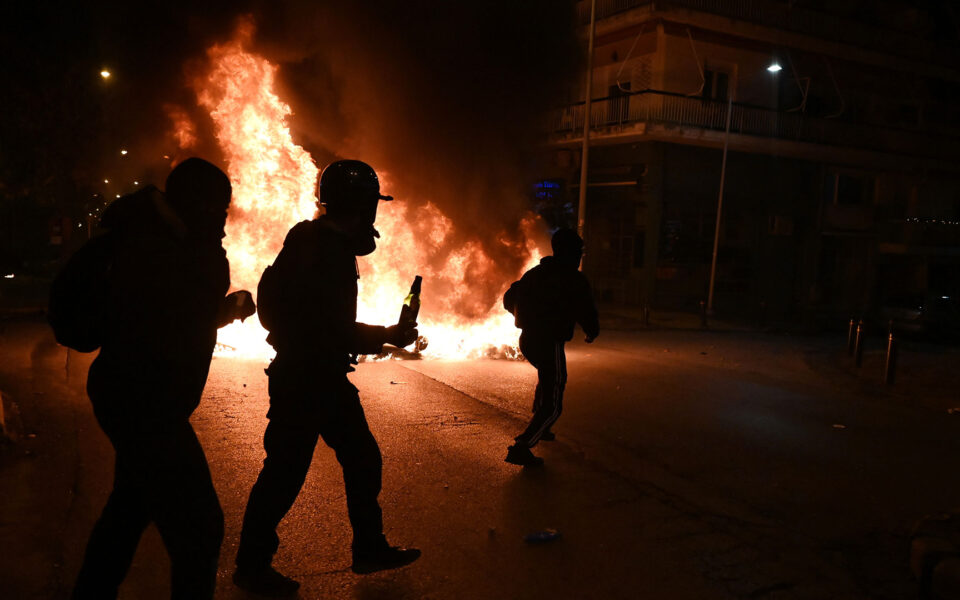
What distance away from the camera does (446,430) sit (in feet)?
20.4

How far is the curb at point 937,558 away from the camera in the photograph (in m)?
3.33

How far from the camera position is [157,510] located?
8.02 ft

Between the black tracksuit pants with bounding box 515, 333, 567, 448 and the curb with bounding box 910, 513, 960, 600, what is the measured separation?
240 centimetres

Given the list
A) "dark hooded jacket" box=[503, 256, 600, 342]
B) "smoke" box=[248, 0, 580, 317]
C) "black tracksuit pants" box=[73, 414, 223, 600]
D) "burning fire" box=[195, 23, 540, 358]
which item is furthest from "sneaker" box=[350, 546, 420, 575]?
"smoke" box=[248, 0, 580, 317]

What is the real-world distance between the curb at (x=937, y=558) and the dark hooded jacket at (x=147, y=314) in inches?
140

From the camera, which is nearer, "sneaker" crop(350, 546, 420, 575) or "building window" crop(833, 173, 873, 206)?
"sneaker" crop(350, 546, 420, 575)

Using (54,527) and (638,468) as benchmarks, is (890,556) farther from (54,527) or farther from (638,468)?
(54,527)

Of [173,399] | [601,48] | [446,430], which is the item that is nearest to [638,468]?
[446,430]

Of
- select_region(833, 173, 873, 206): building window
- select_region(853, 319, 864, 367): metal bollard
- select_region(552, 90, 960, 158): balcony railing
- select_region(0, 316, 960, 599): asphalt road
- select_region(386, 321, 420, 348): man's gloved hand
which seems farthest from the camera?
select_region(833, 173, 873, 206): building window

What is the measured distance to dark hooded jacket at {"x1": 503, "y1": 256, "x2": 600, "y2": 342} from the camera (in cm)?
523

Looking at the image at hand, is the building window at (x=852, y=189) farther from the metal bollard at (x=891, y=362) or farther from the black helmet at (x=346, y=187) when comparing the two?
the black helmet at (x=346, y=187)

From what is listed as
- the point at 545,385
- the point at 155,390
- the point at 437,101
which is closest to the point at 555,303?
the point at 545,385

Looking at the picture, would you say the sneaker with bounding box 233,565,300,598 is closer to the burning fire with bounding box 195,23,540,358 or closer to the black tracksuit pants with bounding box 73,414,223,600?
the black tracksuit pants with bounding box 73,414,223,600

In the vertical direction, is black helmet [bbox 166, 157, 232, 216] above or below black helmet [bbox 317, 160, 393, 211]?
below
